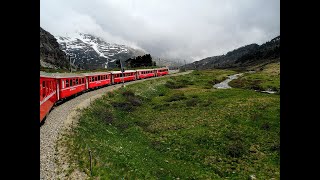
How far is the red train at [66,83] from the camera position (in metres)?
25.5

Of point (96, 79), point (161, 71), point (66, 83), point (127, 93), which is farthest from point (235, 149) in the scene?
point (161, 71)

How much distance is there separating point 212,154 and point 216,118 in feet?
38.7

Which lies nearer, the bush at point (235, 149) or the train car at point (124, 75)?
the bush at point (235, 149)

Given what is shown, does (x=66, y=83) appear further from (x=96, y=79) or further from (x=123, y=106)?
(x=96, y=79)

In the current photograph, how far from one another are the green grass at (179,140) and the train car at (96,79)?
240 inches

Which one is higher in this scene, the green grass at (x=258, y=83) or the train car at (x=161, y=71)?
the train car at (x=161, y=71)

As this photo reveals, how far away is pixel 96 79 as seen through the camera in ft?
182

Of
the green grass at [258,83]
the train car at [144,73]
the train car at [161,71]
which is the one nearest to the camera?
the green grass at [258,83]

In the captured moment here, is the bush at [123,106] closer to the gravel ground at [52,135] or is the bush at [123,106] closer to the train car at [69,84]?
the train car at [69,84]

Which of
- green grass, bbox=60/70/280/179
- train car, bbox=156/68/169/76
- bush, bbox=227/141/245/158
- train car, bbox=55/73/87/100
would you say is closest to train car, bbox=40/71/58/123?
train car, bbox=55/73/87/100

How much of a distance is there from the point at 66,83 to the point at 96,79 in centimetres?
1770

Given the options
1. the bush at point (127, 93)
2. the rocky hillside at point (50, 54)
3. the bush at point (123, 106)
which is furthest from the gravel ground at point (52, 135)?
the rocky hillside at point (50, 54)

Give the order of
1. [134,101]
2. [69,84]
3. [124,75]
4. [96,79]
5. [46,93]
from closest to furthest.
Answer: [46,93] < [69,84] < [134,101] < [96,79] < [124,75]
